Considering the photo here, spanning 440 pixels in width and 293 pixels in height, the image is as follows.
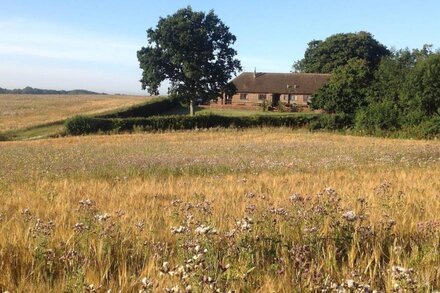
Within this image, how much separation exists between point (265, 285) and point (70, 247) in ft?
7.01

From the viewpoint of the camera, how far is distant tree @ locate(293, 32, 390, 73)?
10794 centimetres

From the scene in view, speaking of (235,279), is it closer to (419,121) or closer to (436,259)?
(436,259)

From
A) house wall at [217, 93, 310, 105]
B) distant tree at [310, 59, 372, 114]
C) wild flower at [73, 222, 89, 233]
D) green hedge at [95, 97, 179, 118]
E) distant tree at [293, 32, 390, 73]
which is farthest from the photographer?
distant tree at [293, 32, 390, 73]

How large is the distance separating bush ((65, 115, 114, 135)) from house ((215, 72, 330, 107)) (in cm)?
4793

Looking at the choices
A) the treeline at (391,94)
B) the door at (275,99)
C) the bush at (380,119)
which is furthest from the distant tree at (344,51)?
the bush at (380,119)

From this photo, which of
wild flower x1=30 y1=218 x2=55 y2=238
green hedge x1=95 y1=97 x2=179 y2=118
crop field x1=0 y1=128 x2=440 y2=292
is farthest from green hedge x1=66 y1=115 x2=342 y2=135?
wild flower x1=30 y1=218 x2=55 y2=238

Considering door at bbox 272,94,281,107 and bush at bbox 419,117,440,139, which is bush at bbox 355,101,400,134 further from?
door at bbox 272,94,281,107

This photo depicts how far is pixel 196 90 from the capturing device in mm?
71188

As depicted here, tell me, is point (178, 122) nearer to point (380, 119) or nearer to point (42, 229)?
point (380, 119)

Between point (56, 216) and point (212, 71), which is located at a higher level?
point (212, 71)

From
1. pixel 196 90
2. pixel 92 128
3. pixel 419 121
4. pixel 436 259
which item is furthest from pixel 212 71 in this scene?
pixel 436 259

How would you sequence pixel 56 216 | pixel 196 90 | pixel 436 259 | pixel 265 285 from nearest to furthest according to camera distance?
pixel 265 285 < pixel 436 259 < pixel 56 216 < pixel 196 90

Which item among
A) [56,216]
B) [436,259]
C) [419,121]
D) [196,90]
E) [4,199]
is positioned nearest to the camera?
A: [436,259]

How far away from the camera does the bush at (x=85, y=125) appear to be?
49.0 metres
